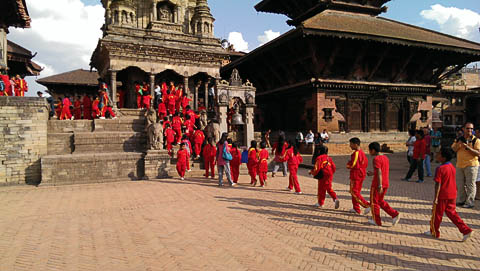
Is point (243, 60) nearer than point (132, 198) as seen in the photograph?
No

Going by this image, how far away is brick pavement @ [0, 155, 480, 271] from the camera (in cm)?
434

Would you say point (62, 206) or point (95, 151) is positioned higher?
point (95, 151)

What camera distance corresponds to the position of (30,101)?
458 inches

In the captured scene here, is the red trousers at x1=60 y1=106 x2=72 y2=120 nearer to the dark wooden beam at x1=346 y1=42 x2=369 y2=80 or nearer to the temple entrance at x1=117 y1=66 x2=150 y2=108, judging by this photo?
the temple entrance at x1=117 y1=66 x2=150 y2=108

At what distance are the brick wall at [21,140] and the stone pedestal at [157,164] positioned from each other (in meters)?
4.03

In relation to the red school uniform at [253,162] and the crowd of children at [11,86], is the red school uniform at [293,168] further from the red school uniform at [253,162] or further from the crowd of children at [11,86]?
the crowd of children at [11,86]

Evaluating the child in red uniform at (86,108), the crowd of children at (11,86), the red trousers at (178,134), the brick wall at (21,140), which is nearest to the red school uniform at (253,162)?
the red trousers at (178,134)

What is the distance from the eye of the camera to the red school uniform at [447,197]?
4.93 meters

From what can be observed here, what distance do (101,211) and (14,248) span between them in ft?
7.47

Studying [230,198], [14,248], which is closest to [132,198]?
[230,198]

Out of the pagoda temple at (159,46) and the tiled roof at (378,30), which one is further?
the pagoda temple at (159,46)

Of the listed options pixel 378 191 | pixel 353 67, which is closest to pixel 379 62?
pixel 353 67

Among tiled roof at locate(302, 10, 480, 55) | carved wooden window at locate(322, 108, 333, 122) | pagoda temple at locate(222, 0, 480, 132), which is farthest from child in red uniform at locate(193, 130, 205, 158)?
carved wooden window at locate(322, 108, 333, 122)

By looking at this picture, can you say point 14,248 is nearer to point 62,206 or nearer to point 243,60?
point 62,206
